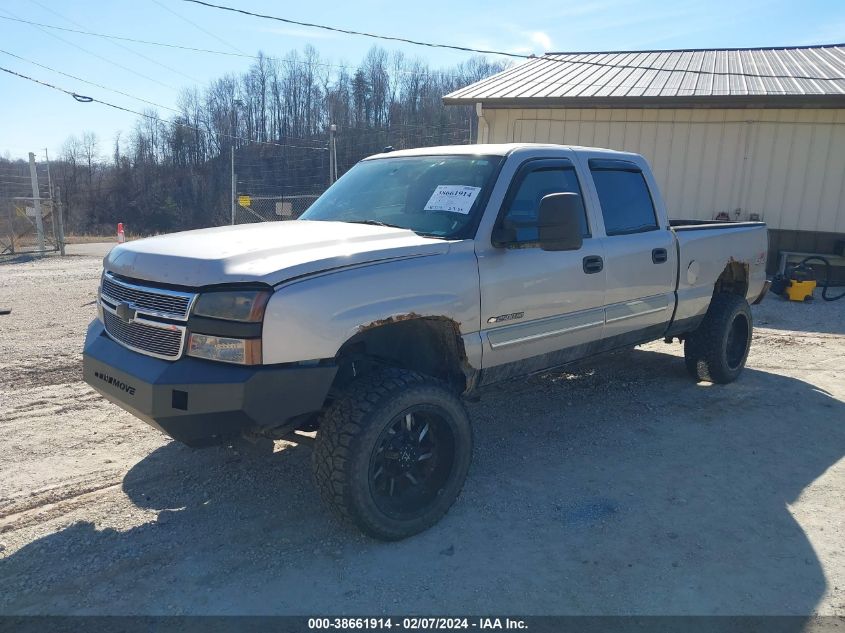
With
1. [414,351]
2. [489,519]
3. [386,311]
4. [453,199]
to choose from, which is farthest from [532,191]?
[489,519]

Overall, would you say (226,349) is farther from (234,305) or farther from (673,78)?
(673,78)

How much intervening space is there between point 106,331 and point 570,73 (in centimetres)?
1355

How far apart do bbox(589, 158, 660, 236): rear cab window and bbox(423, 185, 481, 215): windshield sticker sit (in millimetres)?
1273

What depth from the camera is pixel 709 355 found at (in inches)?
239

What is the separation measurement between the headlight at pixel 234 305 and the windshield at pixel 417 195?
1.25m

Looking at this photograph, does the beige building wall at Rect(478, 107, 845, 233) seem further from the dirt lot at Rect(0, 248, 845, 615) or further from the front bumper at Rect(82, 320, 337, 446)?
the front bumper at Rect(82, 320, 337, 446)

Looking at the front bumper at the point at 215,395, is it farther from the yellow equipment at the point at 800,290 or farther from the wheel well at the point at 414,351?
the yellow equipment at the point at 800,290

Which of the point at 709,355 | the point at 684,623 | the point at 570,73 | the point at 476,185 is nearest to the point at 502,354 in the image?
the point at 476,185

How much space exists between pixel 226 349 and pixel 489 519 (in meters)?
1.73

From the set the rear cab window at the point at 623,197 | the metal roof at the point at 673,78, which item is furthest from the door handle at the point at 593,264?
the metal roof at the point at 673,78

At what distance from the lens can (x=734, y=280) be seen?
6.43m

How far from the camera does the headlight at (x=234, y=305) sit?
2904 millimetres

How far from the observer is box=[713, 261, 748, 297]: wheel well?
631cm

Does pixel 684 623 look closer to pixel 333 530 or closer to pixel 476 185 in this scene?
pixel 333 530
